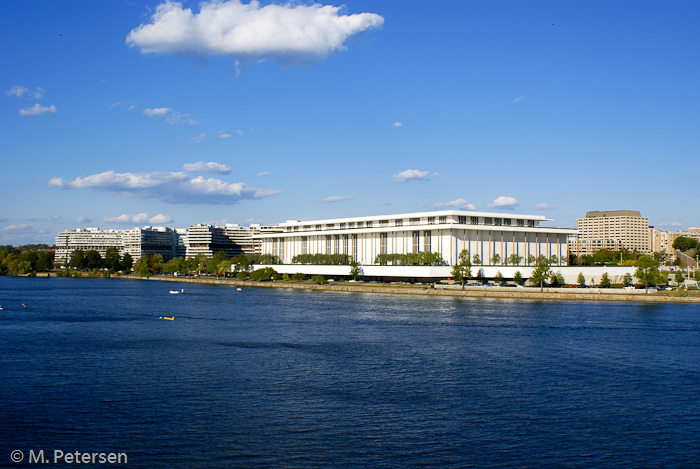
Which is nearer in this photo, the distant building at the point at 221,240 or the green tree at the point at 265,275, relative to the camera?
Answer: the green tree at the point at 265,275

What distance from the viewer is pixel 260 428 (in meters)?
14.9

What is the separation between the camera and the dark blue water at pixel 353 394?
44.8 ft

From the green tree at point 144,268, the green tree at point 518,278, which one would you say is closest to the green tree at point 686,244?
the green tree at point 518,278

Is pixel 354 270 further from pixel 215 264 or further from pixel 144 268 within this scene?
pixel 144 268

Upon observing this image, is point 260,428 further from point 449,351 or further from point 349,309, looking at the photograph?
point 349,309

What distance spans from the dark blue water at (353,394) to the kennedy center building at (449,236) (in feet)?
140

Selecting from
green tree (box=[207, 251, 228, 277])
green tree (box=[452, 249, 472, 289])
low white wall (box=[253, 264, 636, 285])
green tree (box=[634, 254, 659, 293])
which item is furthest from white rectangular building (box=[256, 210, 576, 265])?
green tree (box=[207, 251, 228, 277])

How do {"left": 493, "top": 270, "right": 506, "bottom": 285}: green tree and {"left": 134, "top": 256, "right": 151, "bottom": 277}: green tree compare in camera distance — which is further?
{"left": 134, "top": 256, "right": 151, "bottom": 277}: green tree

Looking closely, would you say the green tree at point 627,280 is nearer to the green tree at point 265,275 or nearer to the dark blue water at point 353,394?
the dark blue water at point 353,394

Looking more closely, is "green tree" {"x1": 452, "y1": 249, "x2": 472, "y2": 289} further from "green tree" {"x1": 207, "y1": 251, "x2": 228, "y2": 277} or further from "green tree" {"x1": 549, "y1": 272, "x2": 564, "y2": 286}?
"green tree" {"x1": 207, "y1": 251, "x2": 228, "y2": 277}

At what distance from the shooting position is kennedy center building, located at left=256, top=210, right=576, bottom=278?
77.8m

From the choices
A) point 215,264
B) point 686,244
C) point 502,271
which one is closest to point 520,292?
point 502,271

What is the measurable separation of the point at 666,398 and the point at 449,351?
957cm

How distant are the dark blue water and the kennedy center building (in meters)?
42.5
